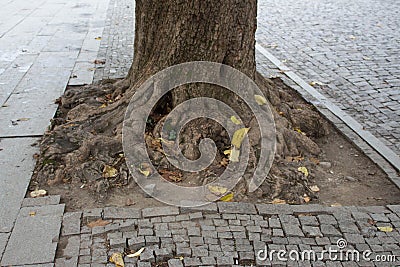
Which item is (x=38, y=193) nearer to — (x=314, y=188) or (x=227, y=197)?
→ (x=227, y=197)

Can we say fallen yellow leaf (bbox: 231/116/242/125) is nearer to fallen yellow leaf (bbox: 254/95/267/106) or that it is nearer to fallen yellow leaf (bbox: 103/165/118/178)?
fallen yellow leaf (bbox: 254/95/267/106)

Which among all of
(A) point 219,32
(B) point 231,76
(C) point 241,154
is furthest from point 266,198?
(A) point 219,32

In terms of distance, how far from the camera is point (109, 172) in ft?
15.1

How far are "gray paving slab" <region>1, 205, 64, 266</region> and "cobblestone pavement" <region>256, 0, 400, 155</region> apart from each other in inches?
147

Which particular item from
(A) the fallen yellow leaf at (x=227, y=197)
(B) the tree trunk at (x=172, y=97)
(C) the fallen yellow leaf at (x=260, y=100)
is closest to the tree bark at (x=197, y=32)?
(B) the tree trunk at (x=172, y=97)

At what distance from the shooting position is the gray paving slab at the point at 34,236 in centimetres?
356

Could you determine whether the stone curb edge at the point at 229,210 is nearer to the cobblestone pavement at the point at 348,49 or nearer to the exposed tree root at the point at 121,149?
the exposed tree root at the point at 121,149

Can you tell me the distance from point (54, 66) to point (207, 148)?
15.1 ft

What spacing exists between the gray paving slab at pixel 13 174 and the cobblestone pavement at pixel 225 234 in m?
0.51

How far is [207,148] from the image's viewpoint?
189 inches

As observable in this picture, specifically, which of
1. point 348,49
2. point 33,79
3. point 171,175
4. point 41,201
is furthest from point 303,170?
point 348,49

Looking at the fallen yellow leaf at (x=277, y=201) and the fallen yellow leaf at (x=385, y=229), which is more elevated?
the fallen yellow leaf at (x=385, y=229)

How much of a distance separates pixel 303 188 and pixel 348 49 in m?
5.86

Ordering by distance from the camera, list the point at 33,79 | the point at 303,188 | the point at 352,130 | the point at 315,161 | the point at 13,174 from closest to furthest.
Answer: the point at 303,188, the point at 13,174, the point at 315,161, the point at 352,130, the point at 33,79
